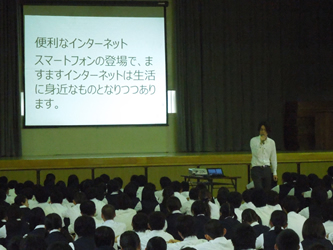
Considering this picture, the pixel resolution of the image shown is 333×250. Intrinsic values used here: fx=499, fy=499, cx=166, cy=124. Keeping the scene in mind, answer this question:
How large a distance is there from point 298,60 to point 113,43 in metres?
3.94

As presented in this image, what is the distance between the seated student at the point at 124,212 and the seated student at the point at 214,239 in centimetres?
119

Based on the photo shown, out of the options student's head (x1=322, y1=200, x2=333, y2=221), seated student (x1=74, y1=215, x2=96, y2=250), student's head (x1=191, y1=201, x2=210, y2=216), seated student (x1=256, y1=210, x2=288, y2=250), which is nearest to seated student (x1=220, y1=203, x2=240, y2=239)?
student's head (x1=191, y1=201, x2=210, y2=216)

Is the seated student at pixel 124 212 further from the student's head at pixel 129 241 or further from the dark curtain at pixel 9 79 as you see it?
the dark curtain at pixel 9 79

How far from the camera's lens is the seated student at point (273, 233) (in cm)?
312

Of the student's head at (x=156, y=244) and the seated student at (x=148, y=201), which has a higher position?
the student's head at (x=156, y=244)

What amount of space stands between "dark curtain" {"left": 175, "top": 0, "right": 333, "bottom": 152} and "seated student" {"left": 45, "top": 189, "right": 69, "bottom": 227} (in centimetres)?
544

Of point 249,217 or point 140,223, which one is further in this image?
point 249,217

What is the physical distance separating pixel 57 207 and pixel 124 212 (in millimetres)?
639

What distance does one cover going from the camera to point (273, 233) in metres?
3.14

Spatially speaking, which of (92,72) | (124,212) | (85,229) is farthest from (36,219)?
(92,72)

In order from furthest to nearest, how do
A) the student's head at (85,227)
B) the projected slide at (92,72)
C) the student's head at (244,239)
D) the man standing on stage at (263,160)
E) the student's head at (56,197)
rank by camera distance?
1. the projected slide at (92,72)
2. the man standing on stage at (263,160)
3. the student's head at (56,197)
4. the student's head at (85,227)
5. the student's head at (244,239)

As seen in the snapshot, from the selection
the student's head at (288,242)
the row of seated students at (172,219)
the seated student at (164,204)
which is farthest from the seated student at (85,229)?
the student's head at (288,242)

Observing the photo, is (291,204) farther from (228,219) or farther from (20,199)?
(20,199)

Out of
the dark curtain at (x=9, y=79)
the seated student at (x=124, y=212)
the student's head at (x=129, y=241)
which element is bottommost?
the seated student at (x=124, y=212)
